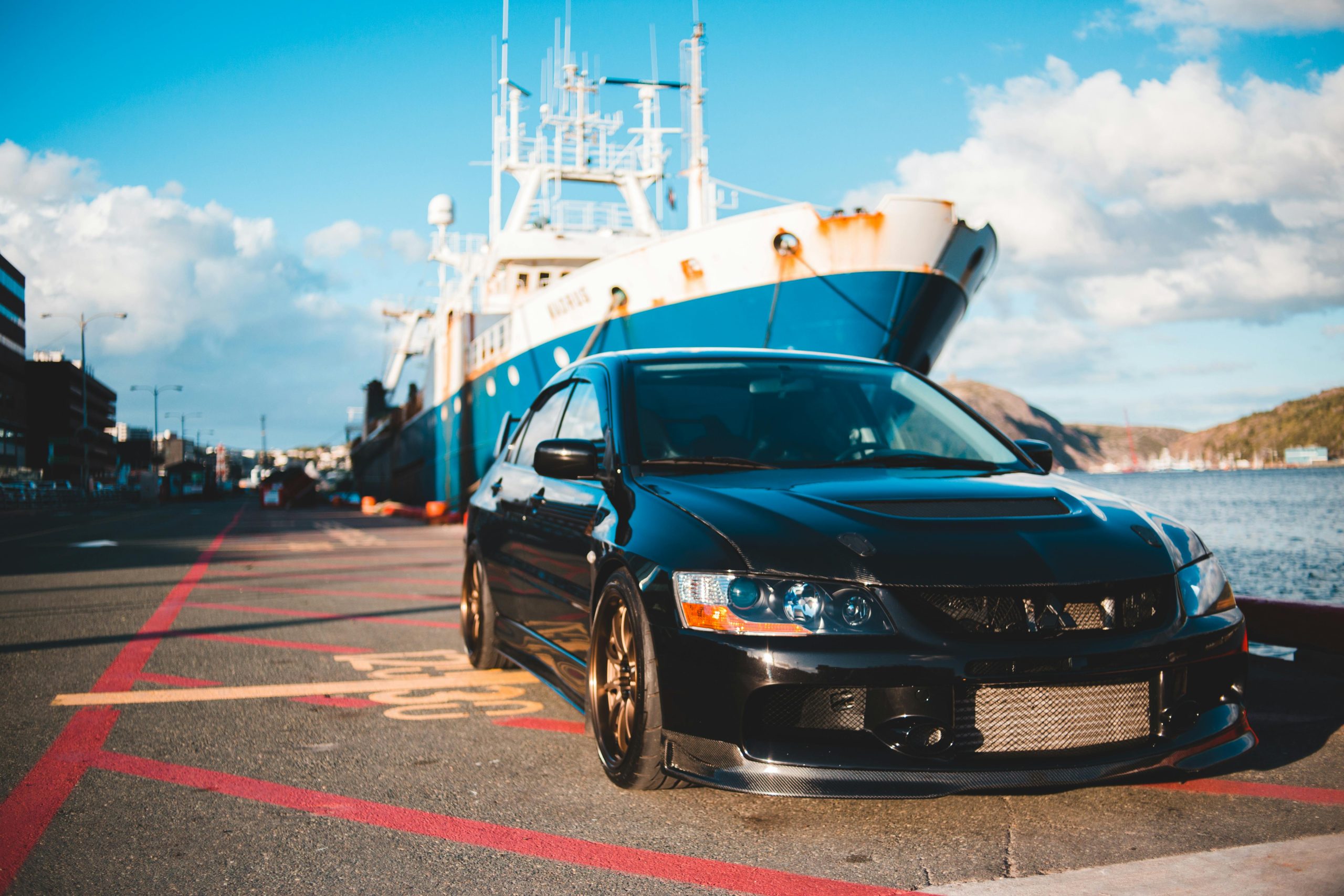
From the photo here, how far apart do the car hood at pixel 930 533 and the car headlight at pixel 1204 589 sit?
0.12ft

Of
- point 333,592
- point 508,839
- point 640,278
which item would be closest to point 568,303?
point 640,278

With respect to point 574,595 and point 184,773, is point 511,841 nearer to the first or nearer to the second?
point 574,595

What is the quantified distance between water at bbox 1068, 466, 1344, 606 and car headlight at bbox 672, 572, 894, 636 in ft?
4.44

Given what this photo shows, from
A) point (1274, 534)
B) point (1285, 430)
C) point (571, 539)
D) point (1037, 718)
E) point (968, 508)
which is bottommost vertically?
point (1274, 534)

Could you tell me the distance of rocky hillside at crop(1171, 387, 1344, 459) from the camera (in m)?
47.6

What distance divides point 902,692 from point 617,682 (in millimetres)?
1087

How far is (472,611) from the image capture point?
18.5 ft

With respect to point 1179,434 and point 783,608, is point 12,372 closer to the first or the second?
point 783,608

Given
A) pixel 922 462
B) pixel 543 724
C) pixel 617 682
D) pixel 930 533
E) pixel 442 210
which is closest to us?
pixel 930 533

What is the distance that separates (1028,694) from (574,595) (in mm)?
1724

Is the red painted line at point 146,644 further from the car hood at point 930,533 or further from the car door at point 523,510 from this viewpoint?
the car hood at point 930,533

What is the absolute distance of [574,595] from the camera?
3.85 meters

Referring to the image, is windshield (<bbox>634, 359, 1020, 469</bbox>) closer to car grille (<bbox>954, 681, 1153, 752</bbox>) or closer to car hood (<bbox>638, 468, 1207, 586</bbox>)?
car hood (<bbox>638, 468, 1207, 586</bbox>)

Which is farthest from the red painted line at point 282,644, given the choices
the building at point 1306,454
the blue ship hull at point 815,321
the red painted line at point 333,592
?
the building at point 1306,454
